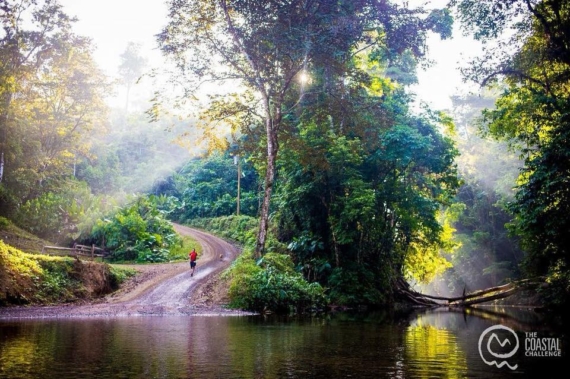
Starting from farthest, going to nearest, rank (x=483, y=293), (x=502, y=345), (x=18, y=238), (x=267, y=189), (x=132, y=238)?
(x=132, y=238), (x=18, y=238), (x=483, y=293), (x=267, y=189), (x=502, y=345)

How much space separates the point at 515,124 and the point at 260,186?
102ft

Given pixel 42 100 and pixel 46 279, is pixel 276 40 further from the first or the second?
pixel 42 100

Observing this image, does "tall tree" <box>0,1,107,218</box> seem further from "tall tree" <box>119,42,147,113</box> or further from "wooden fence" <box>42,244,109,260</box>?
"tall tree" <box>119,42,147,113</box>

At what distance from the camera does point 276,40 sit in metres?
22.5

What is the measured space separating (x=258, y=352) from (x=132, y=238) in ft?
99.6

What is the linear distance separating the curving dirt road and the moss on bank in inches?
34.2

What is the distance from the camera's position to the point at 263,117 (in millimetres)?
27141

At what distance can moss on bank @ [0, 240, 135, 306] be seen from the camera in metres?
16.9

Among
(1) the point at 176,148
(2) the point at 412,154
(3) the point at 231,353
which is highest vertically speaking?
(1) the point at 176,148

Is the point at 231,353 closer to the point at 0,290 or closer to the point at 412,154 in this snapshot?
the point at 0,290

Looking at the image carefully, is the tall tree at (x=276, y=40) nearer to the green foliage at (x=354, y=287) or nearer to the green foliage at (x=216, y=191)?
the green foliage at (x=354, y=287)

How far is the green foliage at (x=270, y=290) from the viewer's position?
20219 millimetres

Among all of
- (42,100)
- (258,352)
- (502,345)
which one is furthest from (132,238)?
(502,345)

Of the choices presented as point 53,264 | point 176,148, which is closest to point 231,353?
point 53,264
